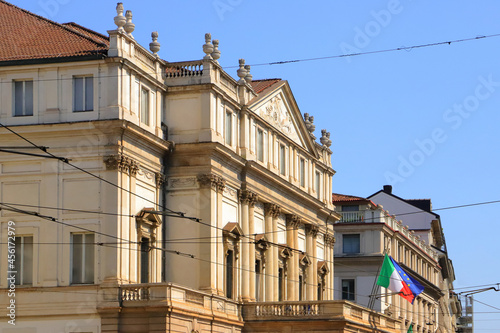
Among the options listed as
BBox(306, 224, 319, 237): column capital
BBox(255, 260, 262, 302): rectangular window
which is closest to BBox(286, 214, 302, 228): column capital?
BBox(306, 224, 319, 237): column capital

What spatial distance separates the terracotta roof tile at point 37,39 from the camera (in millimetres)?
56531

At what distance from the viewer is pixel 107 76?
55.5 meters

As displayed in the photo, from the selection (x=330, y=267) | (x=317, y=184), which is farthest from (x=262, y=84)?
(x=330, y=267)

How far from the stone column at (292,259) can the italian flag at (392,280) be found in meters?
5.65

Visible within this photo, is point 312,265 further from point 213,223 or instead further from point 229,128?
point 213,223

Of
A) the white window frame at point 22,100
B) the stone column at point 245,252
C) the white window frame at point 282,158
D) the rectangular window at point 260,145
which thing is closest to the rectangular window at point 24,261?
the white window frame at point 22,100

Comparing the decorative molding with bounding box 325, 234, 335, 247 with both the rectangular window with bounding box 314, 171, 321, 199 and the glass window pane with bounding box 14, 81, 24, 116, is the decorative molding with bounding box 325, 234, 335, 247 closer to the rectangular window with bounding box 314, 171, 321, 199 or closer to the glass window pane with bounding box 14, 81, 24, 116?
the rectangular window with bounding box 314, 171, 321, 199

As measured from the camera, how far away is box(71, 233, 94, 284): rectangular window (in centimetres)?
5469

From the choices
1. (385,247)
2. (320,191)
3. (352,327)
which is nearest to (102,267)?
(352,327)

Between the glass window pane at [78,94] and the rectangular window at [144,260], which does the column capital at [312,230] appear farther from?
the glass window pane at [78,94]

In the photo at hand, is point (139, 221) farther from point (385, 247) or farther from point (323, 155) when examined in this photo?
point (385, 247)

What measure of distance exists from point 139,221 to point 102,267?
3326mm

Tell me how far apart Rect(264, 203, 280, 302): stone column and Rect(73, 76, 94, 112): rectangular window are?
54.9 feet

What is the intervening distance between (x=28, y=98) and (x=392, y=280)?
1163 inches
